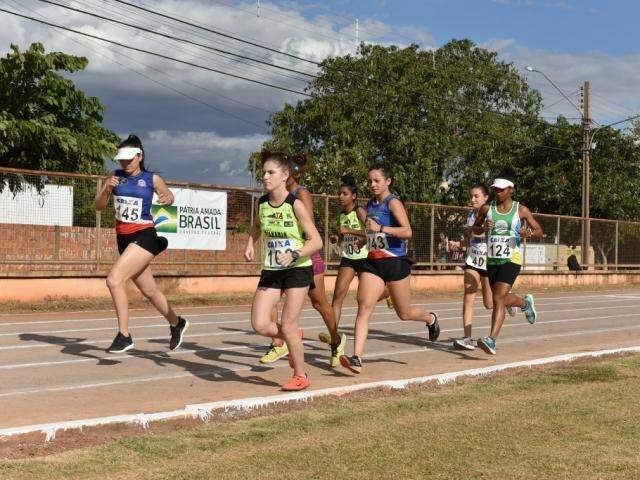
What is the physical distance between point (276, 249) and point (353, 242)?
2.58 m

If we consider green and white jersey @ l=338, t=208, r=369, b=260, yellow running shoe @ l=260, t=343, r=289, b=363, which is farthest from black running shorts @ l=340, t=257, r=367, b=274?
yellow running shoe @ l=260, t=343, r=289, b=363

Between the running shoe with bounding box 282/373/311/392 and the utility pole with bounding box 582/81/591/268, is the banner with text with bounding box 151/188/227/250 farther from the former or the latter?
the utility pole with bounding box 582/81/591/268

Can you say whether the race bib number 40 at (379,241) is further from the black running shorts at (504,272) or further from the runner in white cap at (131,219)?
the runner in white cap at (131,219)

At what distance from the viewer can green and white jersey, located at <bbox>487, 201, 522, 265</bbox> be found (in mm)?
10391

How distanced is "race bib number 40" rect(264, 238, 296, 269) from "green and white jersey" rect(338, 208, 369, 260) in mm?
2039

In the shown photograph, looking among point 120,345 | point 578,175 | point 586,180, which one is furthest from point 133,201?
point 578,175

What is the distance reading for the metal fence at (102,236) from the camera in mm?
16938

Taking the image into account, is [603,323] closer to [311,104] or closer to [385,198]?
[385,198]

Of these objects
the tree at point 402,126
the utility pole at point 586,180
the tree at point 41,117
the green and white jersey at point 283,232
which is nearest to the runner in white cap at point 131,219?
the green and white jersey at point 283,232

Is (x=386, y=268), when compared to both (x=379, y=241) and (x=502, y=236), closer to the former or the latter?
(x=379, y=241)

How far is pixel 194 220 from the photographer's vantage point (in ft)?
65.8

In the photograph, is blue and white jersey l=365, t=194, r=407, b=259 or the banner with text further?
the banner with text

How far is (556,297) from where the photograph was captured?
83.8 feet

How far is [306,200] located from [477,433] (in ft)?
9.91
